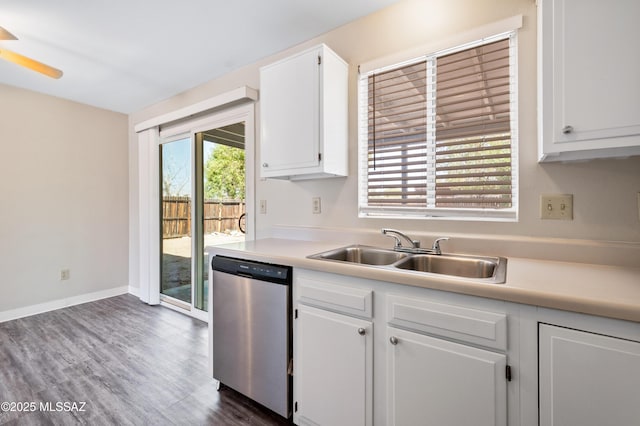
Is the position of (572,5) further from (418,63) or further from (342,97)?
(342,97)

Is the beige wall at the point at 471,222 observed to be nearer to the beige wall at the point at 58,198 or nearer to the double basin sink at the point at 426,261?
the double basin sink at the point at 426,261

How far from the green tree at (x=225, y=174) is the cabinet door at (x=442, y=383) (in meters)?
2.09

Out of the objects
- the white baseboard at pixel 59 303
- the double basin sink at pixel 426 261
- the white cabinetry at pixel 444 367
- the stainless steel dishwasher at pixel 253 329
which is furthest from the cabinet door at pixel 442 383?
the white baseboard at pixel 59 303

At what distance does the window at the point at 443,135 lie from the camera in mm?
1622

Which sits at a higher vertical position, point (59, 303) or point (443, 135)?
point (443, 135)

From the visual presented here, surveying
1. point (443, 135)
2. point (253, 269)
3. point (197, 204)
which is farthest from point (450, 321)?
point (197, 204)

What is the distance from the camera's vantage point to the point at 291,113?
6.48 ft

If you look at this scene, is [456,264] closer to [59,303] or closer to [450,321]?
[450,321]

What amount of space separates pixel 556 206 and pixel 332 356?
130 cm

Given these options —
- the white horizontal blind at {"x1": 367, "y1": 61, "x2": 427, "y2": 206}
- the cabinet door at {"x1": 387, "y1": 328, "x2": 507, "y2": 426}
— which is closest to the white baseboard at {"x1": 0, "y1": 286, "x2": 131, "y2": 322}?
the white horizontal blind at {"x1": 367, "y1": 61, "x2": 427, "y2": 206}

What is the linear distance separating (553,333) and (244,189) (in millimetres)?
2437

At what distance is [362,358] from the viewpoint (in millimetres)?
1320

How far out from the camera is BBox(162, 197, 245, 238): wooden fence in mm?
2967

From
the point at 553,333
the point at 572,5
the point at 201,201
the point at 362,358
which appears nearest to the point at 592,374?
the point at 553,333
